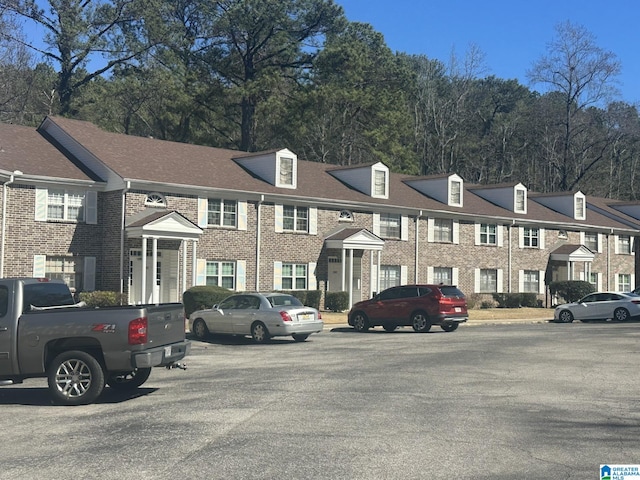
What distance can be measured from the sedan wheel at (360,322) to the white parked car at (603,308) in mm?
11525

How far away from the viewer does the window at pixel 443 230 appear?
40969 millimetres

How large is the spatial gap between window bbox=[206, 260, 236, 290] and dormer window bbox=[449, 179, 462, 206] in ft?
50.6

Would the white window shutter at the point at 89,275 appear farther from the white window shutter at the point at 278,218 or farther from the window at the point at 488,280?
the window at the point at 488,280

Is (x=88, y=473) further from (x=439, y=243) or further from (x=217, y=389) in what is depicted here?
(x=439, y=243)

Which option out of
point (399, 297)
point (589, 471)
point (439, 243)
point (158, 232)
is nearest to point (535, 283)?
point (439, 243)

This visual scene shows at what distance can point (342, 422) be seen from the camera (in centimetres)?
947

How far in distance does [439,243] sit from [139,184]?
58.4 ft

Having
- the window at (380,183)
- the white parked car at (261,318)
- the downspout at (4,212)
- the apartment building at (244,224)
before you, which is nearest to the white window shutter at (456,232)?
the apartment building at (244,224)

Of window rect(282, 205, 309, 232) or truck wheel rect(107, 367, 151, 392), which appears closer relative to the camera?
truck wheel rect(107, 367, 151, 392)

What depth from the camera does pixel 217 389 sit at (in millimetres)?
12242

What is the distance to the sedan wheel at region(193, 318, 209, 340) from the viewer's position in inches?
877

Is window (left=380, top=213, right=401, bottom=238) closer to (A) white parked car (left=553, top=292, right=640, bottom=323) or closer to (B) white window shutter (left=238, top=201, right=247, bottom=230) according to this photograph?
(B) white window shutter (left=238, top=201, right=247, bottom=230)

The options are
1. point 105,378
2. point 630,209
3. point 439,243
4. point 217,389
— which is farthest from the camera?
point 630,209

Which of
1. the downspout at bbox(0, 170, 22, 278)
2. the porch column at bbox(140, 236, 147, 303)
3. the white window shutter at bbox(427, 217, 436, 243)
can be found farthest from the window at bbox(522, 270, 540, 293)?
the downspout at bbox(0, 170, 22, 278)
